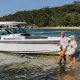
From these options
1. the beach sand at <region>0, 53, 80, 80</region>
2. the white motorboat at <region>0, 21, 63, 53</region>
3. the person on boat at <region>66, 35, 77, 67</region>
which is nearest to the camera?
the beach sand at <region>0, 53, 80, 80</region>

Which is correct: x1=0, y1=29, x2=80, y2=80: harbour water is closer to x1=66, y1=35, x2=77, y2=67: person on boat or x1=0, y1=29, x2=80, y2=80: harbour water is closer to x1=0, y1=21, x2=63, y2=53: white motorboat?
x1=66, y1=35, x2=77, y2=67: person on boat

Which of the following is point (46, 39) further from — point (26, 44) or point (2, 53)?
point (2, 53)

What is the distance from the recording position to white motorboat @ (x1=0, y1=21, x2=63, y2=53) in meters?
25.3

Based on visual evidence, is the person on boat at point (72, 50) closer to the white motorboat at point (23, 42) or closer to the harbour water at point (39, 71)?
the harbour water at point (39, 71)

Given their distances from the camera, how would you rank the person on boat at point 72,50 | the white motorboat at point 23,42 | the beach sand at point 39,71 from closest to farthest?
the beach sand at point 39,71, the person on boat at point 72,50, the white motorboat at point 23,42

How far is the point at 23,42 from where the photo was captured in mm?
26219

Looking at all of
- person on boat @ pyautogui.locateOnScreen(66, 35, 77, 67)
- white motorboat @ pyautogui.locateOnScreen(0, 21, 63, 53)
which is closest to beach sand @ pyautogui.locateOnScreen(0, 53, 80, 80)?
person on boat @ pyautogui.locateOnScreen(66, 35, 77, 67)

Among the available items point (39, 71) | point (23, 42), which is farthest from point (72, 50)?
A: point (23, 42)

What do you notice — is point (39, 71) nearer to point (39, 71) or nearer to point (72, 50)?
point (39, 71)

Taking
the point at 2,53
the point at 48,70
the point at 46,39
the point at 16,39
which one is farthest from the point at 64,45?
the point at 2,53

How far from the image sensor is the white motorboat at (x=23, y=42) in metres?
25.3

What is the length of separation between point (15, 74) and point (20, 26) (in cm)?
1239

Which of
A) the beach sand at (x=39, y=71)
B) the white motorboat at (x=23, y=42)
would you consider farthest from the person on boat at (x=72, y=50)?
the white motorboat at (x=23, y=42)

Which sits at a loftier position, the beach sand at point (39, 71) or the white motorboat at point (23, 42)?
the white motorboat at point (23, 42)
